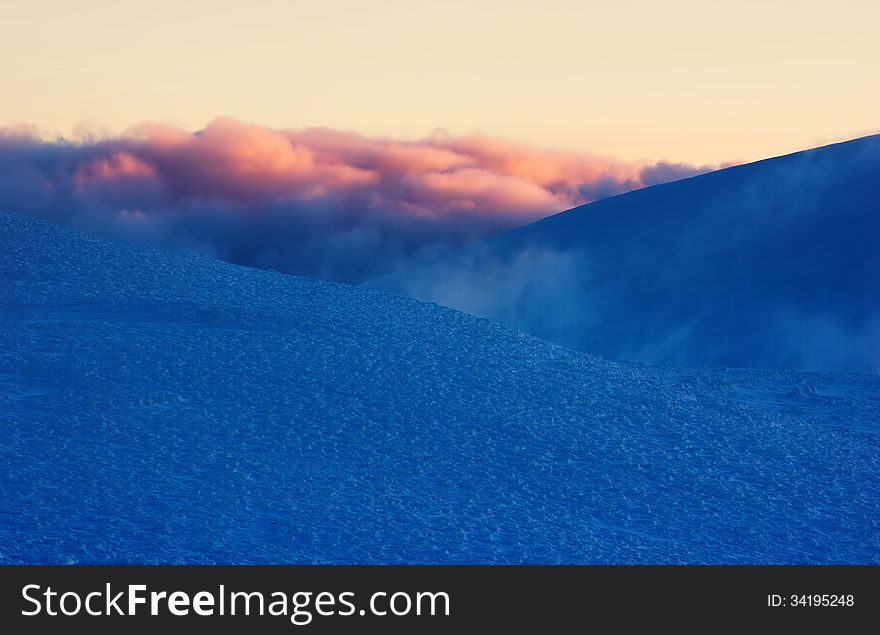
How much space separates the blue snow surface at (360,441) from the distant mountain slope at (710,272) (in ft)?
28.4

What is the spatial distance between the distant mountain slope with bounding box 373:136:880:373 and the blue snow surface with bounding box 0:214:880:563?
8652mm

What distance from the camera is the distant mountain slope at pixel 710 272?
23.9m

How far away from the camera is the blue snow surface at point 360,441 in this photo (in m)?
7.89

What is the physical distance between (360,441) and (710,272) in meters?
19.7

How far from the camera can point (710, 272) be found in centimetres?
2759

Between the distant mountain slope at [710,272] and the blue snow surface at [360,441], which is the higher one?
the distant mountain slope at [710,272]

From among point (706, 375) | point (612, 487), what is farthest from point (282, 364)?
point (706, 375)

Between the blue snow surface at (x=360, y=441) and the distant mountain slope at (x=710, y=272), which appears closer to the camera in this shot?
the blue snow surface at (x=360, y=441)

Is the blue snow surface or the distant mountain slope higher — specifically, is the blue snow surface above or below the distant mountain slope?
below

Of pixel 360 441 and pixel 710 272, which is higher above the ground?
pixel 710 272

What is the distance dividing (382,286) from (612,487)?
26220 mm

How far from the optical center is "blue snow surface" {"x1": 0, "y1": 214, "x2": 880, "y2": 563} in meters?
7.89
